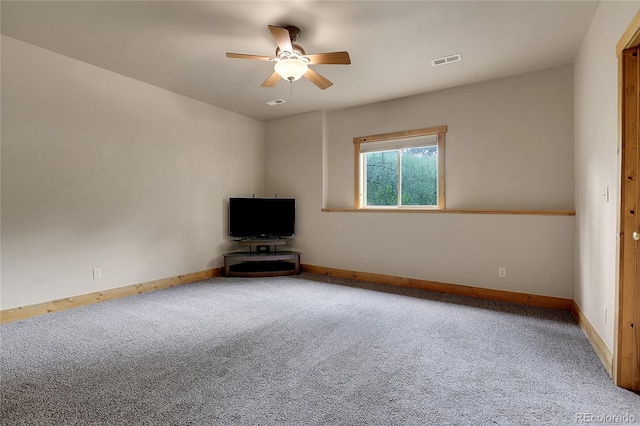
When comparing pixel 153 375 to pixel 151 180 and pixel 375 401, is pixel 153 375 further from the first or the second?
pixel 151 180

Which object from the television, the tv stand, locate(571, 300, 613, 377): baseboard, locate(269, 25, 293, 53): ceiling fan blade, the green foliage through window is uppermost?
locate(269, 25, 293, 53): ceiling fan blade

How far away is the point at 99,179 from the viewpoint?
3621 millimetres

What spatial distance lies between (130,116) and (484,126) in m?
4.57

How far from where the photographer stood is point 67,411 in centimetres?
165

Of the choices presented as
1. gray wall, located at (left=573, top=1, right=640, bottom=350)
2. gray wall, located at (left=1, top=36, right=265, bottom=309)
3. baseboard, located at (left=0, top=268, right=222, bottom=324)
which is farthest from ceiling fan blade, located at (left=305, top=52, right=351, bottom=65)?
baseboard, located at (left=0, top=268, right=222, bottom=324)

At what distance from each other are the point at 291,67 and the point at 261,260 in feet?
10.7

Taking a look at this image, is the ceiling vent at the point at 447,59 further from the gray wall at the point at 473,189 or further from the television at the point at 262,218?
the television at the point at 262,218

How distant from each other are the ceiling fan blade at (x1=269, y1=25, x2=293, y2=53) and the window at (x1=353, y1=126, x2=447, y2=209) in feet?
7.93

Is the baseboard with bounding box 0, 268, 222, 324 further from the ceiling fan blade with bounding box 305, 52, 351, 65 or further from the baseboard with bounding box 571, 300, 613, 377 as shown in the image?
the baseboard with bounding box 571, 300, 613, 377

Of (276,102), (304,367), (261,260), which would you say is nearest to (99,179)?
(261,260)

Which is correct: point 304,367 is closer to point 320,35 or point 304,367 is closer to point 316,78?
point 316,78

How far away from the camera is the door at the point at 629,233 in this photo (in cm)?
185

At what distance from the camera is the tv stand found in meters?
4.92

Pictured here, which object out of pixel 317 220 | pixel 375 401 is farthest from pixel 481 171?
pixel 375 401
